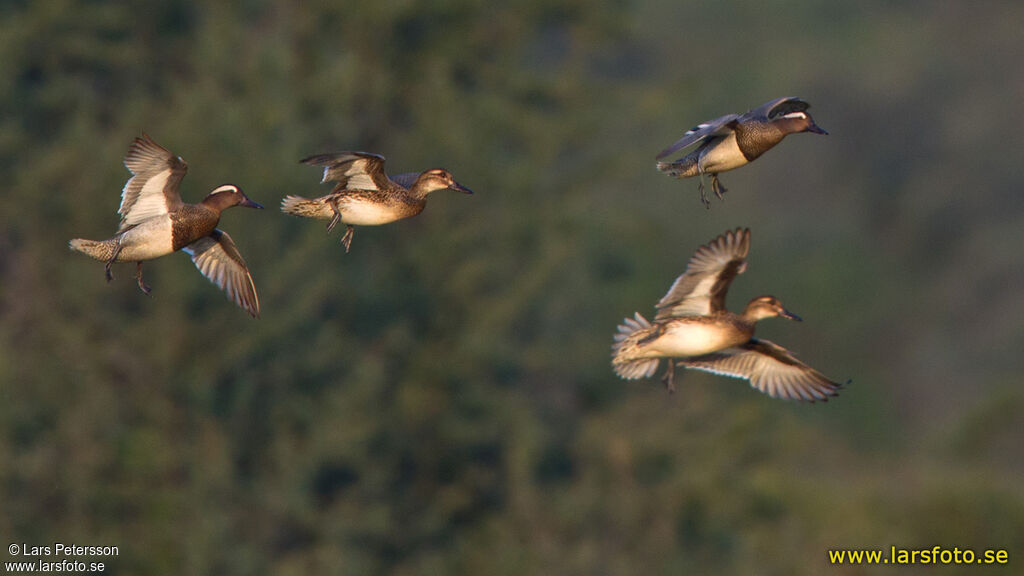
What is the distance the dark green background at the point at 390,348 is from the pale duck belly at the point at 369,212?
12665 millimetres

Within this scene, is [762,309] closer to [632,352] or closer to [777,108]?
[632,352]

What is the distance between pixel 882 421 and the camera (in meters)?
37.2

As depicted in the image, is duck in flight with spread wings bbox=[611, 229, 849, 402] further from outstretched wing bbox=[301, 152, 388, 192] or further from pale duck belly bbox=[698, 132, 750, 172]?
outstretched wing bbox=[301, 152, 388, 192]

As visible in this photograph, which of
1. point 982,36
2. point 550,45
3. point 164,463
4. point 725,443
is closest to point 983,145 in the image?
point 982,36

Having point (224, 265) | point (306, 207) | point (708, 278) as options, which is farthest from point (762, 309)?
point (224, 265)

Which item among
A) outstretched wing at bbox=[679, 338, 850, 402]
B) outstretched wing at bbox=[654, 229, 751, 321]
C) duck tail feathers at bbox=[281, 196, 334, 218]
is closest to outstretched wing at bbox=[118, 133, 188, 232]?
duck tail feathers at bbox=[281, 196, 334, 218]

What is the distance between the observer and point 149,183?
28.1 ft

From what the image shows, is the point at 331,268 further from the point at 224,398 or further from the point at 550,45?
the point at 550,45

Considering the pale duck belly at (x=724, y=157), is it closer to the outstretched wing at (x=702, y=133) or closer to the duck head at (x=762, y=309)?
the outstretched wing at (x=702, y=133)

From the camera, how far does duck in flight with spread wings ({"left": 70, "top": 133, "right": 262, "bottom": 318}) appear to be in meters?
8.32

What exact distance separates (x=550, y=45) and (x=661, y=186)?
4.19 m

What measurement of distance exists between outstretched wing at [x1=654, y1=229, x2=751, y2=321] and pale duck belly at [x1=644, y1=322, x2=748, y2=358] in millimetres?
145

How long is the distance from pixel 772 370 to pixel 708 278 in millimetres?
751

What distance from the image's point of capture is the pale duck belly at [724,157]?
8.36 meters
